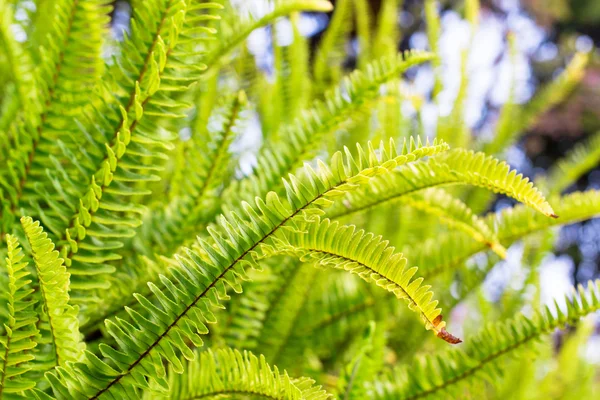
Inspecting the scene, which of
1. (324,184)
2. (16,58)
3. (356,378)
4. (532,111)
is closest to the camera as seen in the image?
(324,184)

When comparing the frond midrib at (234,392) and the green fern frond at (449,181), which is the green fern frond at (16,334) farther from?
the green fern frond at (449,181)

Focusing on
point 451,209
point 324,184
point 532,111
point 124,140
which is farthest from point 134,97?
point 532,111

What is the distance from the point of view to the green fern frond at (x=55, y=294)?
0.80 ft

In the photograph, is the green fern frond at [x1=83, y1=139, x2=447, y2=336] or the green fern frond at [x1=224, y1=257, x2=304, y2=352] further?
the green fern frond at [x1=224, y1=257, x2=304, y2=352]

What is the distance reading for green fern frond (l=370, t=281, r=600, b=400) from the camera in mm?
383

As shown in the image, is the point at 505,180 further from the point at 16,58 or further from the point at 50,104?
the point at 16,58

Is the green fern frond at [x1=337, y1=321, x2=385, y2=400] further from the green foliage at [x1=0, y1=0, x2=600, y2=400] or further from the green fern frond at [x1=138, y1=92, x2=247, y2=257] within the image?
the green fern frond at [x1=138, y1=92, x2=247, y2=257]

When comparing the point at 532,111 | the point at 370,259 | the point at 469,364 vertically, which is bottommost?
the point at 469,364

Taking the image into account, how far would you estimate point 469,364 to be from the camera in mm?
389

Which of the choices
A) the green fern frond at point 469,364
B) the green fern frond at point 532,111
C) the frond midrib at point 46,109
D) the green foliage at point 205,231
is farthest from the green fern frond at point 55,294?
the green fern frond at point 532,111

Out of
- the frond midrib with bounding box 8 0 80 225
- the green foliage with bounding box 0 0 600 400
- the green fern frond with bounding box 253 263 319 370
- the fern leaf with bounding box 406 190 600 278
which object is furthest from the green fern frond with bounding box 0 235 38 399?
the fern leaf with bounding box 406 190 600 278

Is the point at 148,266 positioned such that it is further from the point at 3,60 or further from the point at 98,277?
the point at 3,60

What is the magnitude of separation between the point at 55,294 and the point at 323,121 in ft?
0.73

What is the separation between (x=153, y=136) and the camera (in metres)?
0.32
